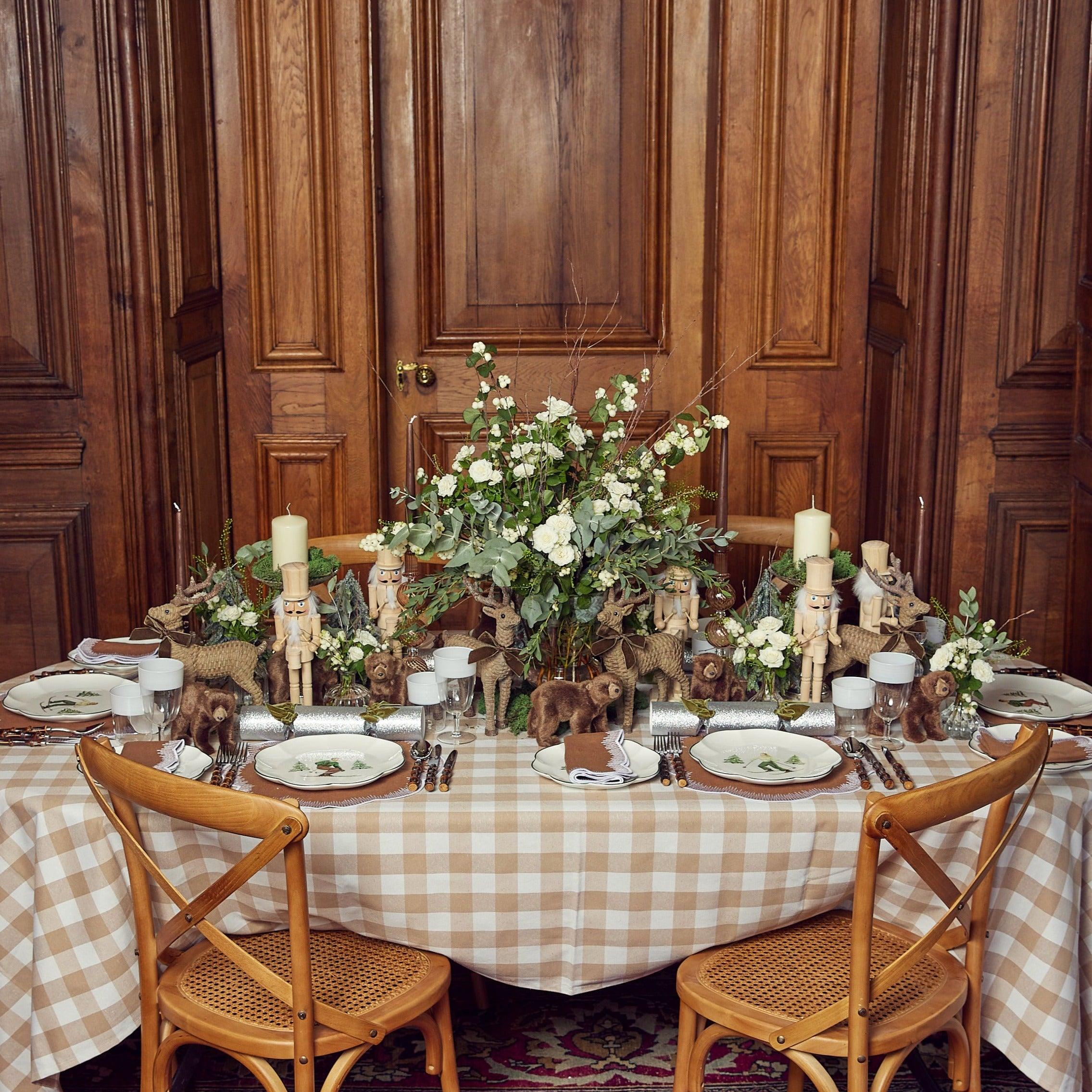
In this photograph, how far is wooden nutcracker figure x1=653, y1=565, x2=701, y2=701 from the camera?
2318mm

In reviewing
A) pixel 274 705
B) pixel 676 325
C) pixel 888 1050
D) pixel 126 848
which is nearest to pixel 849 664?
pixel 888 1050

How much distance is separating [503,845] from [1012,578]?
2108 mm

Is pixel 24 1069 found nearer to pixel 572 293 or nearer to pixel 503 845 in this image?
pixel 503 845

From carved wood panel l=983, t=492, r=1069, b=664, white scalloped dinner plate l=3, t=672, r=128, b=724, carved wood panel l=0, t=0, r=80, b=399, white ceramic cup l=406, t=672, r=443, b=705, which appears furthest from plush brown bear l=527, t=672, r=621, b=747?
carved wood panel l=0, t=0, r=80, b=399

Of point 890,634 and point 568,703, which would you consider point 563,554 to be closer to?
point 568,703

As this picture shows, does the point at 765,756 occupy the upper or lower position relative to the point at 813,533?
lower

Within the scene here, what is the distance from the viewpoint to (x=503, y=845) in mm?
1932

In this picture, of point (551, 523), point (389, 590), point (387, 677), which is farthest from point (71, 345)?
point (551, 523)

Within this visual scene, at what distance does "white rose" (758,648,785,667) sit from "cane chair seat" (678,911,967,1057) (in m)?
0.43

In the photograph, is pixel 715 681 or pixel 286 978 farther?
pixel 715 681

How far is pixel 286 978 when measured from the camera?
6.22ft

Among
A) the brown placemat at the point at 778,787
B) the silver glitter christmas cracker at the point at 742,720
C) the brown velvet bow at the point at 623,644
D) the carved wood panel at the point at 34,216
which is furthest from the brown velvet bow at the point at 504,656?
the carved wood panel at the point at 34,216

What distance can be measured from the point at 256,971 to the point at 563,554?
757mm

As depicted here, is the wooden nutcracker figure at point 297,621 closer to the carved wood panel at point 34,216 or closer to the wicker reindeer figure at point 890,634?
the wicker reindeer figure at point 890,634
